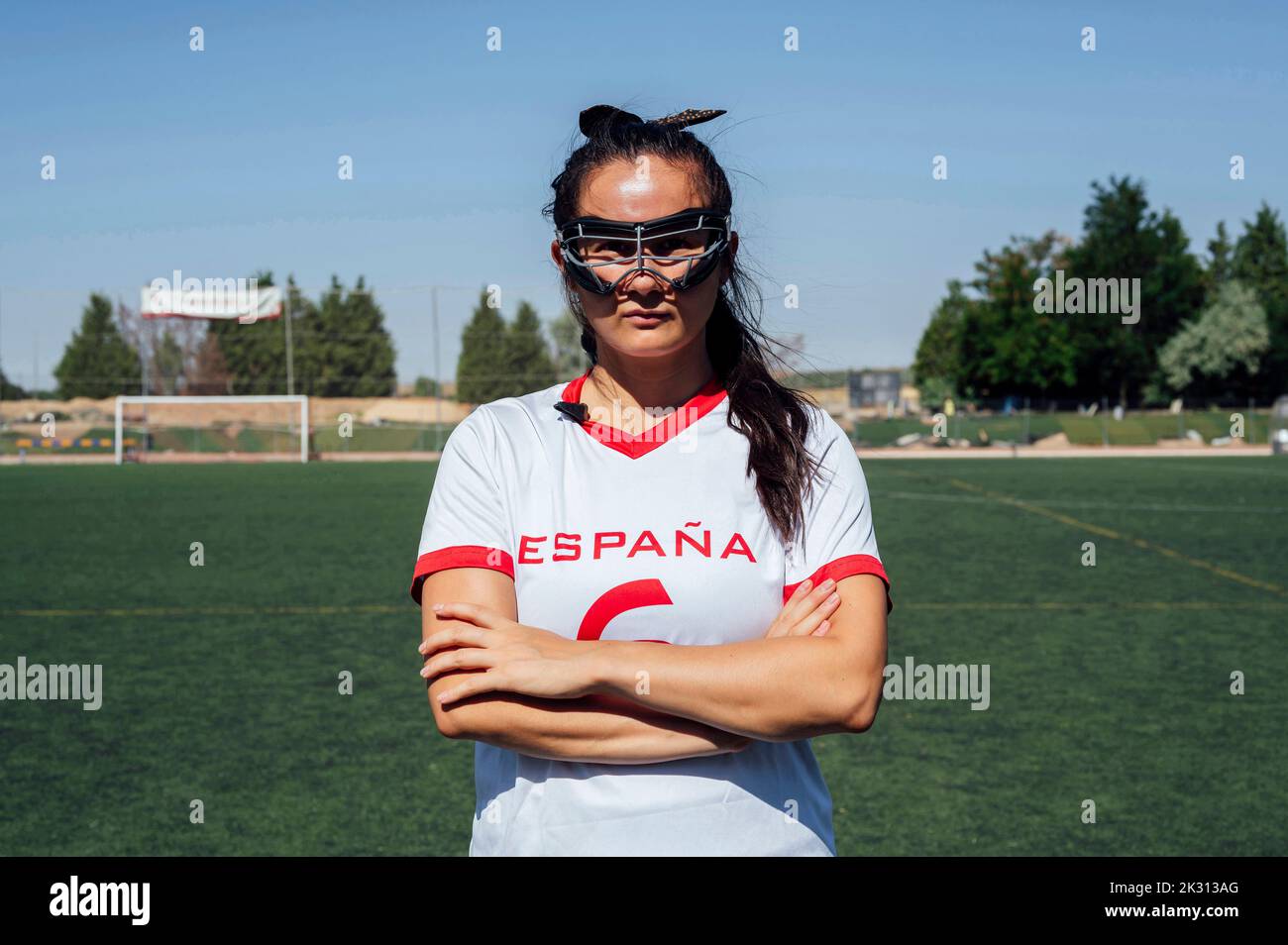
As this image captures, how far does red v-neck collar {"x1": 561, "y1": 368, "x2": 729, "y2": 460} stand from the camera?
207 cm

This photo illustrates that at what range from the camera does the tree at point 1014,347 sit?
62938 mm

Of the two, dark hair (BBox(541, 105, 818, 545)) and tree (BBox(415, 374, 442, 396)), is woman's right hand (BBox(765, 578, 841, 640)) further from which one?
tree (BBox(415, 374, 442, 396))

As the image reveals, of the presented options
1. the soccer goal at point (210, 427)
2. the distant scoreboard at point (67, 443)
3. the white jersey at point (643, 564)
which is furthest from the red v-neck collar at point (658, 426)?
the distant scoreboard at point (67, 443)

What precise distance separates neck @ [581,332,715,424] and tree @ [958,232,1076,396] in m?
64.1

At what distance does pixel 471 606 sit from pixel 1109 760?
4.81 meters

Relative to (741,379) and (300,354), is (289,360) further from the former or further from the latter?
(741,379)

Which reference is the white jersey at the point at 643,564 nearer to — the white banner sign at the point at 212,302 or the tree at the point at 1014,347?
the white banner sign at the point at 212,302

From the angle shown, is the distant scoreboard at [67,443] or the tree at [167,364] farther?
the tree at [167,364]

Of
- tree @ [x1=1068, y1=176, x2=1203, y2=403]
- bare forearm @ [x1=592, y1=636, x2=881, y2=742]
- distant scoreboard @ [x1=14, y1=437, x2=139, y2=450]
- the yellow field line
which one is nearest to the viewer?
bare forearm @ [x1=592, y1=636, x2=881, y2=742]

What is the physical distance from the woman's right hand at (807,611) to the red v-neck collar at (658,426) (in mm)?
346

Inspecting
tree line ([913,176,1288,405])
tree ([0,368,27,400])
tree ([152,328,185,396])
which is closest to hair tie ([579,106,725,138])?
tree ([152,328,185,396])

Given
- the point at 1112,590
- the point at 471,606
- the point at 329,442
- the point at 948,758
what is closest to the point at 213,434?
the point at 329,442

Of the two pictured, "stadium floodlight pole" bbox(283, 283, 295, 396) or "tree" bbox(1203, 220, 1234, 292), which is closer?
Answer: "stadium floodlight pole" bbox(283, 283, 295, 396)
